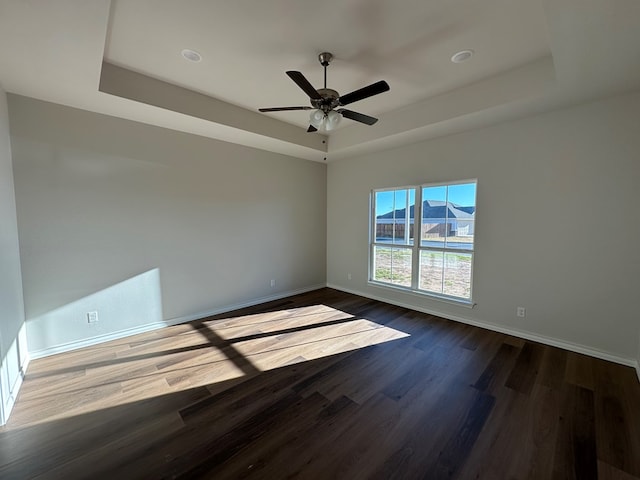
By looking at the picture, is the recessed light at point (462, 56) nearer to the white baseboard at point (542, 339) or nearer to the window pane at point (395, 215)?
the window pane at point (395, 215)

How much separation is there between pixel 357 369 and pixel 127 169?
3539mm

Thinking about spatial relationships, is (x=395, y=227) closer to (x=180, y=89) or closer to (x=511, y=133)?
(x=511, y=133)

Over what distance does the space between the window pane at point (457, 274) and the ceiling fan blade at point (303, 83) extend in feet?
9.51

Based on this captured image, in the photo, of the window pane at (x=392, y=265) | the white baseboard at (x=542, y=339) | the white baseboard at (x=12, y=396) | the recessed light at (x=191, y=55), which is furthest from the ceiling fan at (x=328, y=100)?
the white baseboard at (x=12, y=396)

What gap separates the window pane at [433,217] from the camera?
3926 millimetres

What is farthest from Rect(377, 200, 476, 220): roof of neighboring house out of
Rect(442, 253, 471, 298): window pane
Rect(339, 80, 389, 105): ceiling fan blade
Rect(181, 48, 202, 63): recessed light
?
Rect(181, 48, 202, 63): recessed light

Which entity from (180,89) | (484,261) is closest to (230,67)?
(180,89)

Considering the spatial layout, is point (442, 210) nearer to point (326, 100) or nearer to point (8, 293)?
point (326, 100)

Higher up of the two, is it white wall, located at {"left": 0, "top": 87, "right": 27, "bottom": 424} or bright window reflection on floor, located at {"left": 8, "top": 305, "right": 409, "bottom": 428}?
white wall, located at {"left": 0, "top": 87, "right": 27, "bottom": 424}

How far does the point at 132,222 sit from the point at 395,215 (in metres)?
3.86

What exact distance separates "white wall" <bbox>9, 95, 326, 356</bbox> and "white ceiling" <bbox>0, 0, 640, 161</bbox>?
0.42m

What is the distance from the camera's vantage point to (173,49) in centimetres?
237

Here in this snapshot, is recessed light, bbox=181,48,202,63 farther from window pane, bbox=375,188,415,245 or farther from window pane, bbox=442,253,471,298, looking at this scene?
window pane, bbox=442,253,471,298

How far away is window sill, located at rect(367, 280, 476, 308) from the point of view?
374 cm
